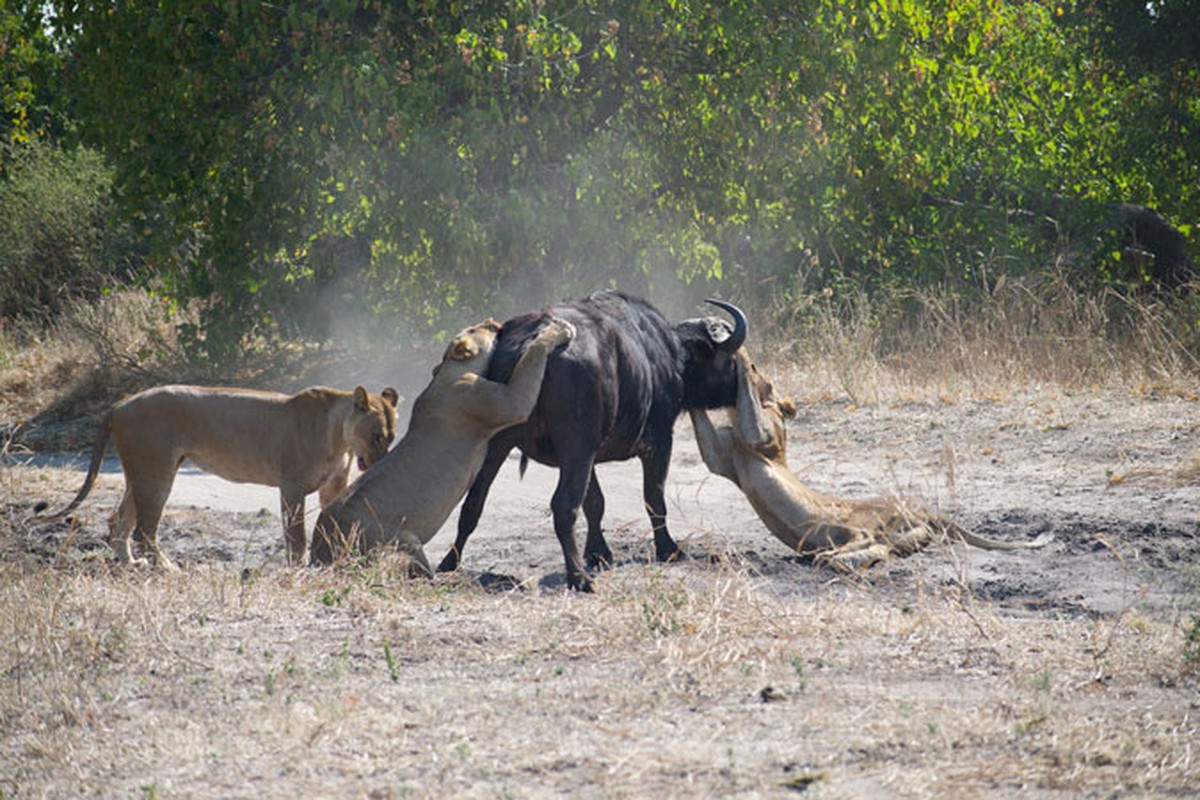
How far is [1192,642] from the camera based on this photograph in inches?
230

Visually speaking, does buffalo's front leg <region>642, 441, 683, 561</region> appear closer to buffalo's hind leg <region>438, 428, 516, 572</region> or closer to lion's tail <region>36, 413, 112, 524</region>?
buffalo's hind leg <region>438, 428, 516, 572</region>

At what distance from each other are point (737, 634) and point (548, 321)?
2.46 metres

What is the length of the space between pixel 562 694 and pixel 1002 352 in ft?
31.9

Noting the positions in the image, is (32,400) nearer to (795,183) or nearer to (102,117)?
(102,117)

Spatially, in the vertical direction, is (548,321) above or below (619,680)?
above

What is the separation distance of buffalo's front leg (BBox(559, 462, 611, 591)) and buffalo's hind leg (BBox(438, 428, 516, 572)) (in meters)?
0.37

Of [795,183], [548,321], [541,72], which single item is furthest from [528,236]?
[548,321]

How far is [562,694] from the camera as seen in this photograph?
18.0 ft

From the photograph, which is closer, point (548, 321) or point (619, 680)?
point (619, 680)

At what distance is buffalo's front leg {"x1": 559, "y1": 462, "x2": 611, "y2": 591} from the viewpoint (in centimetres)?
793

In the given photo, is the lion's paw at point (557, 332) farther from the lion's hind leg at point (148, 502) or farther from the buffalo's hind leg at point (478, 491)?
the lion's hind leg at point (148, 502)

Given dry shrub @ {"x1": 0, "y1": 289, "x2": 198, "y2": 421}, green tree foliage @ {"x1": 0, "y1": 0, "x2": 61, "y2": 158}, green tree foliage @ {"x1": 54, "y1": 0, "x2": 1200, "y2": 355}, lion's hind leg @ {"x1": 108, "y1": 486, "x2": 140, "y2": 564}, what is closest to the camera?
lion's hind leg @ {"x1": 108, "y1": 486, "x2": 140, "y2": 564}

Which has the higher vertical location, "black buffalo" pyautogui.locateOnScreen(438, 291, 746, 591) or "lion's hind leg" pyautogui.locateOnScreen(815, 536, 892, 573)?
"black buffalo" pyautogui.locateOnScreen(438, 291, 746, 591)

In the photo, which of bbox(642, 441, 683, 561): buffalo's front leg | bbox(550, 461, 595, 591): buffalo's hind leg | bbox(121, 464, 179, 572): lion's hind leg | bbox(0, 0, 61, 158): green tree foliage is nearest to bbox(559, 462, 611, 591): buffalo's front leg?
bbox(550, 461, 595, 591): buffalo's hind leg
